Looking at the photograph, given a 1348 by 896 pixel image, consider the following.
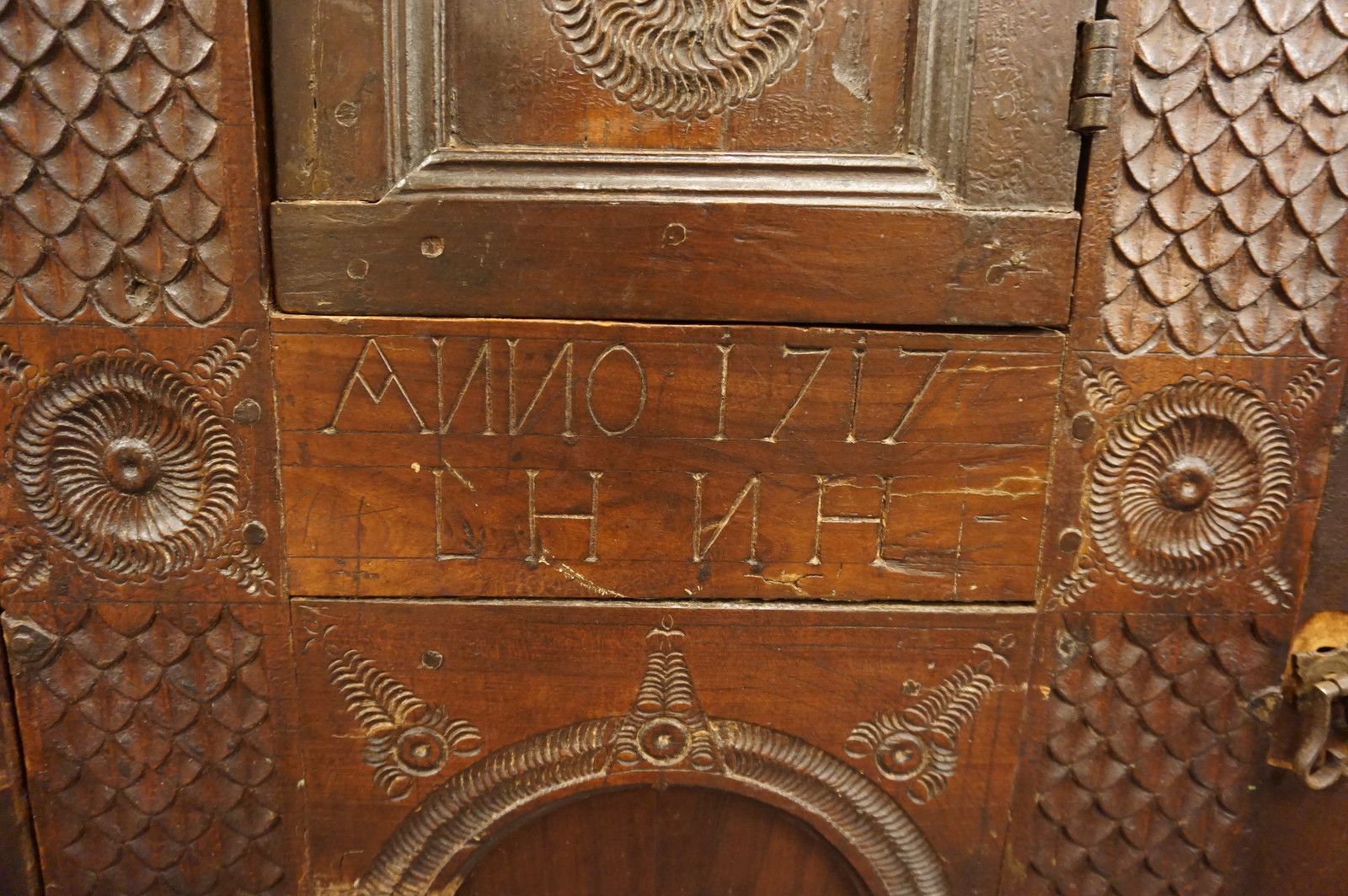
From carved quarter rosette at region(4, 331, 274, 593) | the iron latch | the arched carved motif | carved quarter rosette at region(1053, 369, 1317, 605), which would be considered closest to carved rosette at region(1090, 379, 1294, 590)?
carved quarter rosette at region(1053, 369, 1317, 605)

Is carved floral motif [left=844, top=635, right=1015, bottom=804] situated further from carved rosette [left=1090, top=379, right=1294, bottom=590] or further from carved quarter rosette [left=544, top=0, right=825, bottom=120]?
carved quarter rosette [left=544, top=0, right=825, bottom=120]

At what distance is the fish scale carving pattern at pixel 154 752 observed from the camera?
47.9 inches

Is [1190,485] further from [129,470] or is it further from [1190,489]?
[129,470]

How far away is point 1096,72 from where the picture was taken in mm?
1070

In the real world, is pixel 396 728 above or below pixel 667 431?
below

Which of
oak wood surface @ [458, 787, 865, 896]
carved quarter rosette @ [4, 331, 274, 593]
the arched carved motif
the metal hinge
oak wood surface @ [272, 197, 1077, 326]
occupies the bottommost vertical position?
oak wood surface @ [458, 787, 865, 896]

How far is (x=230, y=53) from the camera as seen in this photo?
1.06 metres

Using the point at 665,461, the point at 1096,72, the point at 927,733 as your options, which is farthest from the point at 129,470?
the point at 1096,72

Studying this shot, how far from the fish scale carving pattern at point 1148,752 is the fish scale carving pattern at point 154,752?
1.29 metres

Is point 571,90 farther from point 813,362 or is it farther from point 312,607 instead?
point 312,607

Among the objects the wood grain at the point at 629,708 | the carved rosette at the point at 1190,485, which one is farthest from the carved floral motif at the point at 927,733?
the carved rosette at the point at 1190,485

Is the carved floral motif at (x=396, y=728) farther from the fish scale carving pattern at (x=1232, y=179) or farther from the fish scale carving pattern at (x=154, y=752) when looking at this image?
the fish scale carving pattern at (x=1232, y=179)

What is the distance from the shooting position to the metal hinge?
1062mm

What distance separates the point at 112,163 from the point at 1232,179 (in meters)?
1.58
